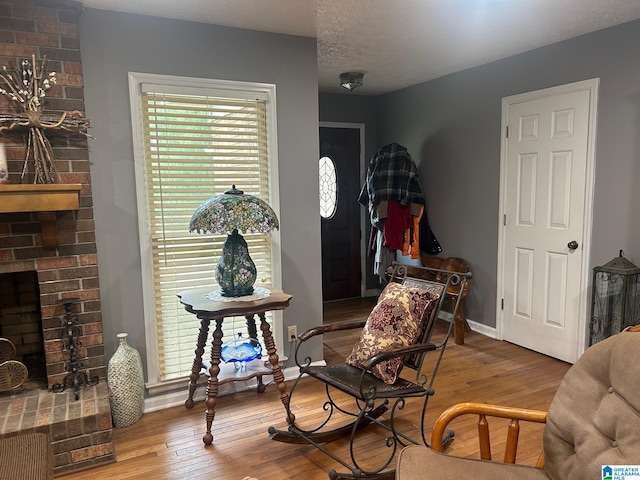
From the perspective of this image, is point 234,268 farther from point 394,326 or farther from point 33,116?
point 33,116

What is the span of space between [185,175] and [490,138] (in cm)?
260

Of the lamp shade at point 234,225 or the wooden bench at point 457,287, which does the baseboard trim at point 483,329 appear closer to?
the wooden bench at point 457,287

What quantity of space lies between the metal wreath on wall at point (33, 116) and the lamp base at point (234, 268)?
37.8 inches

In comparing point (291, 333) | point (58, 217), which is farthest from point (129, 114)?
point (291, 333)

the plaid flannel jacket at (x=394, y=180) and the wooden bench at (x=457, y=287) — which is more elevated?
the plaid flannel jacket at (x=394, y=180)

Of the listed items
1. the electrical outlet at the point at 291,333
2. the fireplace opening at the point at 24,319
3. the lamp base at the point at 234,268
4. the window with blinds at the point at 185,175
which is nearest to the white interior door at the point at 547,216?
the electrical outlet at the point at 291,333

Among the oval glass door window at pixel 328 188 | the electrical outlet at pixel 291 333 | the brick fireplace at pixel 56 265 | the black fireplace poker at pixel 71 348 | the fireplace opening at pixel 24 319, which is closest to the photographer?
the brick fireplace at pixel 56 265

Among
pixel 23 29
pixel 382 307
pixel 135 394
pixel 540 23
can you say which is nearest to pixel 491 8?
pixel 540 23

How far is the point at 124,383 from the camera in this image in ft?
8.39

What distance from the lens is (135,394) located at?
262 cm

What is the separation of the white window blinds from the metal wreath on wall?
1.59 ft

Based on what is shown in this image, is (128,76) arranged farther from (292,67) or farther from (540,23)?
(540,23)

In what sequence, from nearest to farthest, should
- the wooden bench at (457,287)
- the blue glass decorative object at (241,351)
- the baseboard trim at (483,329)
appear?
the blue glass decorative object at (241,351) < the wooden bench at (457,287) < the baseboard trim at (483,329)

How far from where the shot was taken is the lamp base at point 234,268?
8.39 ft
